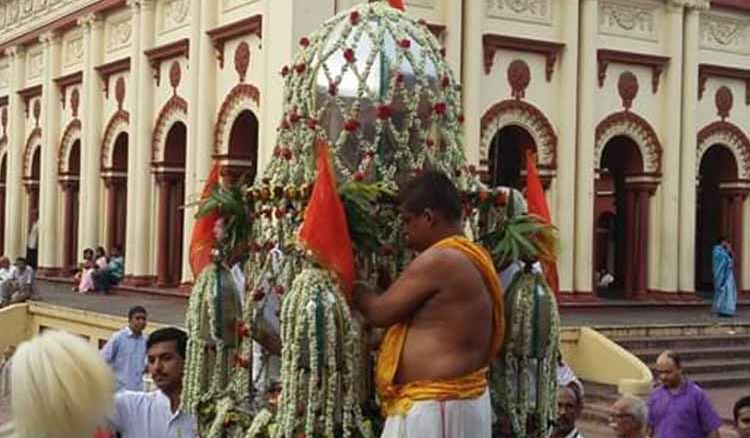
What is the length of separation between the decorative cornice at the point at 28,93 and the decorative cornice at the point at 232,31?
882cm

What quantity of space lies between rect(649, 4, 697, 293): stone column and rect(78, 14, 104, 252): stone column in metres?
10.8

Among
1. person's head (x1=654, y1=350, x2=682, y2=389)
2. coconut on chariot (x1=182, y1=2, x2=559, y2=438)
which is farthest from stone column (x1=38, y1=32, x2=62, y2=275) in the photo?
coconut on chariot (x1=182, y1=2, x2=559, y2=438)

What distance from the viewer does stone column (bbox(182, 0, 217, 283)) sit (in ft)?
62.7

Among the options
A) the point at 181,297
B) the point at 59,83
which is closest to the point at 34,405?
the point at 181,297

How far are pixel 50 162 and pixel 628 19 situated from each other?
42.3ft

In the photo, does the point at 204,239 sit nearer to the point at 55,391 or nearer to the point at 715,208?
the point at 55,391

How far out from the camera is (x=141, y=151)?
69.8 ft

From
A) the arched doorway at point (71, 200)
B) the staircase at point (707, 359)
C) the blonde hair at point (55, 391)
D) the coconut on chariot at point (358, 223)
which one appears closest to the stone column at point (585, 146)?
the staircase at point (707, 359)

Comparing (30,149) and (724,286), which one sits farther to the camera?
(30,149)

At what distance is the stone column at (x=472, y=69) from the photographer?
59.8 feet

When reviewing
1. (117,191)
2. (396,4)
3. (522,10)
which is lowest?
(117,191)

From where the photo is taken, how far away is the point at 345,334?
4.47 meters

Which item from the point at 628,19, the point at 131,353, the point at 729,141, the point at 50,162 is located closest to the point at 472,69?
the point at 628,19

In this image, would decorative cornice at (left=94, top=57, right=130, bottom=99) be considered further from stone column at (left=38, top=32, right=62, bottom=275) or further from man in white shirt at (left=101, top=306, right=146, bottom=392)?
man in white shirt at (left=101, top=306, right=146, bottom=392)
